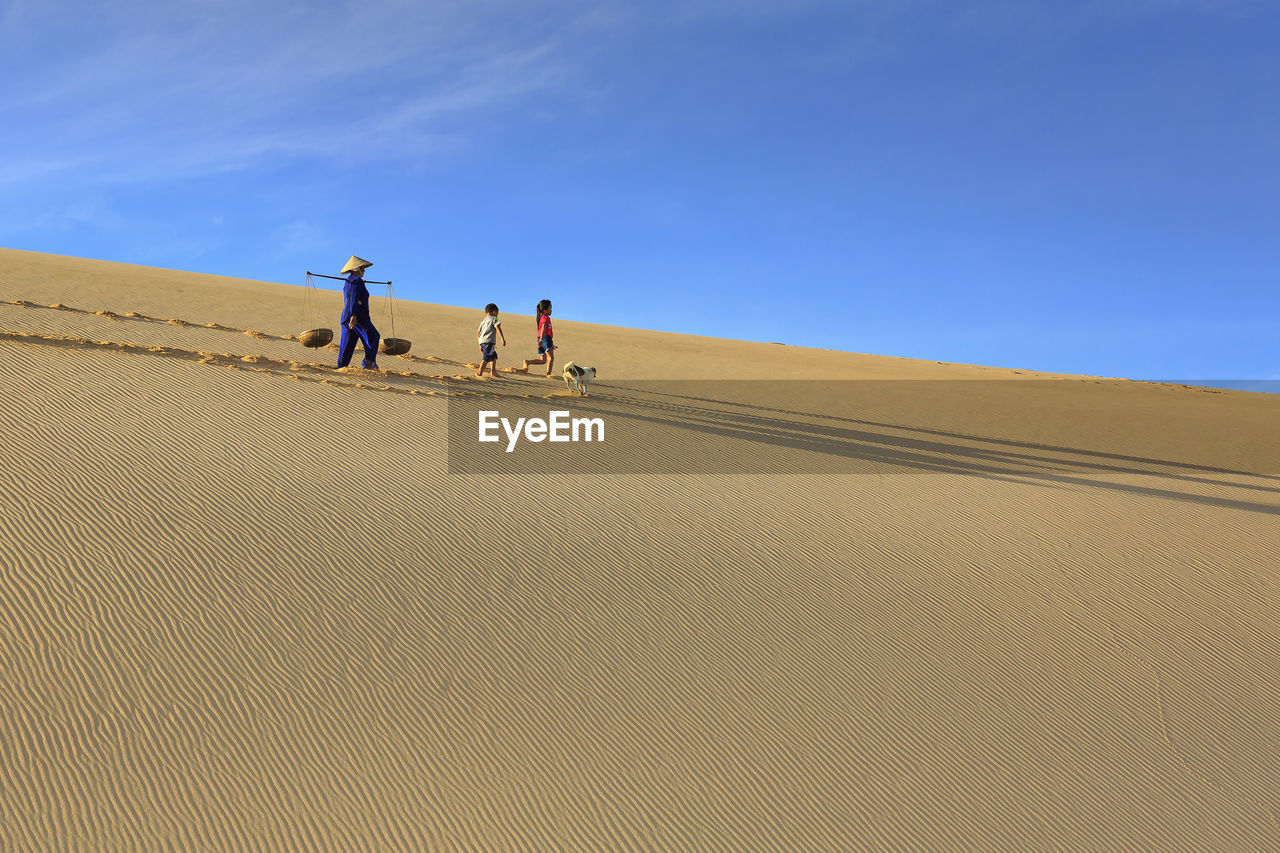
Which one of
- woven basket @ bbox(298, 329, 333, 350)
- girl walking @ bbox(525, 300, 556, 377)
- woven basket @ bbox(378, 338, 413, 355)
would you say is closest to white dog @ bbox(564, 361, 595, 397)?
girl walking @ bbox(525, 300, 556, 377)

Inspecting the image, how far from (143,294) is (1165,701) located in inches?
793

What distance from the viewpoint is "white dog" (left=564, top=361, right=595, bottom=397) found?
13.0 m

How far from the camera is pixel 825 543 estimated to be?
7.86 meters

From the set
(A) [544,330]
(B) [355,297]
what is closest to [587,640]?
(B) [355,297]

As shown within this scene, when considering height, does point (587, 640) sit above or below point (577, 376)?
below

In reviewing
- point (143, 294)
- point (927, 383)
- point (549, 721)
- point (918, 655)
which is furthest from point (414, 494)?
point (927, 383)

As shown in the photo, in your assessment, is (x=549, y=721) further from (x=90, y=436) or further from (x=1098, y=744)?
(x=90, y=436)

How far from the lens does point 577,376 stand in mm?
12984

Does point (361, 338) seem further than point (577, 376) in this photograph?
No

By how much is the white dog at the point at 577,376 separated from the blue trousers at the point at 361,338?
281 centimetres

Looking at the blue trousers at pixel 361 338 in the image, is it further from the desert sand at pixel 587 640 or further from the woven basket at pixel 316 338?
the desert sand at pixel 587 640

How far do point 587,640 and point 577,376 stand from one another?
7685mm

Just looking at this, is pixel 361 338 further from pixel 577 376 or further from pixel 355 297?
pixel 577 376

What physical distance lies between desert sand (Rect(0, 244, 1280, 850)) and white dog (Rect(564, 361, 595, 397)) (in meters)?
1.96
